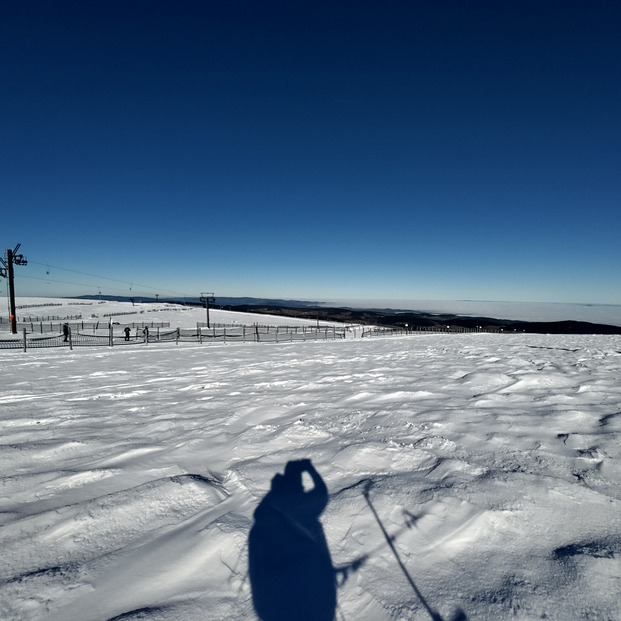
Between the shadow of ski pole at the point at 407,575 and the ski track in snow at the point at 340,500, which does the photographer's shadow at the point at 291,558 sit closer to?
the ski track in snow at the point at 340,500

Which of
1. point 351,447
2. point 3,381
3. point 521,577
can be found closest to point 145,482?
point 351,447

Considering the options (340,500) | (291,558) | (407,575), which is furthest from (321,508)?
(407,575)

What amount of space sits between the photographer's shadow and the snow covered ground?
0.01 meters

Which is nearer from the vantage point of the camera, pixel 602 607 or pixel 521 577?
pixel 602 607

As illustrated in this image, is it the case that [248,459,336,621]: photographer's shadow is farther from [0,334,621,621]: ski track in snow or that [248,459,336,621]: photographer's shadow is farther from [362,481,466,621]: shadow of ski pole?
[362,481,466,621]: shadow of ski pole

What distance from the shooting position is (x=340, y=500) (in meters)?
2.76

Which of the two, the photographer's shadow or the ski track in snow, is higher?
the ski track in snow

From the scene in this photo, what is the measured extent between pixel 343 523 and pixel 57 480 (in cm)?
288

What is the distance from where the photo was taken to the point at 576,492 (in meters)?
2.74

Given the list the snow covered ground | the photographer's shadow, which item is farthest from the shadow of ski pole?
the photographer's shadow

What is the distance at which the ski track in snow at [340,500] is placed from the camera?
1846mm

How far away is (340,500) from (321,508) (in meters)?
0.18

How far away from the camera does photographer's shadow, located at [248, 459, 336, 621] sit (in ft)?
5.89

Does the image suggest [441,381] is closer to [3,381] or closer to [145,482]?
[145,482]
